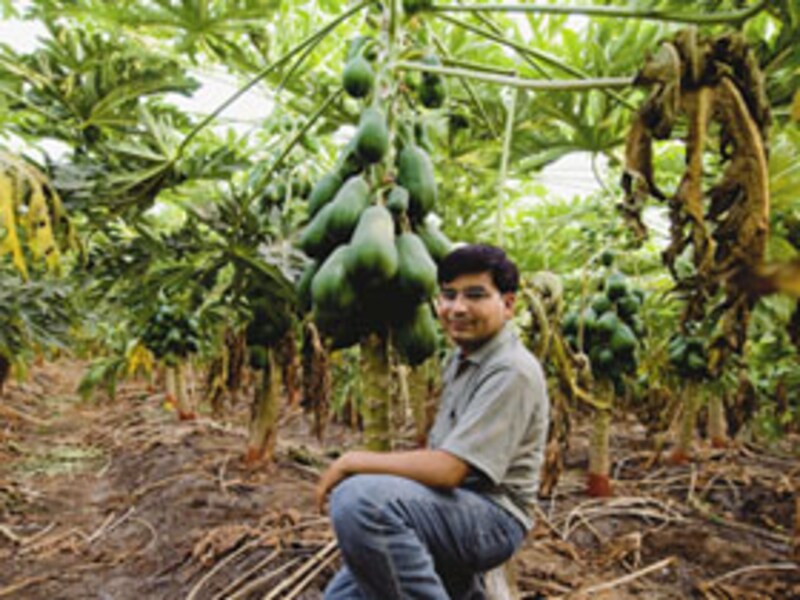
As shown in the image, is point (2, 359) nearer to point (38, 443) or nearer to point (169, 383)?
point (38, 443)

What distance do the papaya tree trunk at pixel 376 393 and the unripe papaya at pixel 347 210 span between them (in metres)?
0.28

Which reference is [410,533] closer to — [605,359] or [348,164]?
[348,164]

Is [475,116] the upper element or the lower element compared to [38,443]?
upper

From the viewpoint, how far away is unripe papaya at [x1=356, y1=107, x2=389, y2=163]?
1.74 metres

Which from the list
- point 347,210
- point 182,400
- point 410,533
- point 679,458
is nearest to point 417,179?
point 347,210

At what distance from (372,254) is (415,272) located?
13 centimetres

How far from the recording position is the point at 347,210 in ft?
5.63

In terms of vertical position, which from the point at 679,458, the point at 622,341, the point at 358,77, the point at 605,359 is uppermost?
the point at 358,77

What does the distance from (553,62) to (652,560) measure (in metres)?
2.40

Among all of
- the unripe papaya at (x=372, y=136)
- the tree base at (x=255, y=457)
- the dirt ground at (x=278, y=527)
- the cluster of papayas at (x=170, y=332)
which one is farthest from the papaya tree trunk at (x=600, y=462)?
the cluster of papayas at (x=170, y=332)

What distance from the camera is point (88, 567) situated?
3133mm

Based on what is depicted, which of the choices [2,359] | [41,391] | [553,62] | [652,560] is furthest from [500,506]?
[41,391]

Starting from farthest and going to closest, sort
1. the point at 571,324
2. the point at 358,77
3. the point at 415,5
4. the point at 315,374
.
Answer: the point at 571,324
the point at 315,374
the point at 415,5
the point at 358,77

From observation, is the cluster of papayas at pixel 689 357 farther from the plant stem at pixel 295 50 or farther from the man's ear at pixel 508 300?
the plant stem at pixel 295 50
